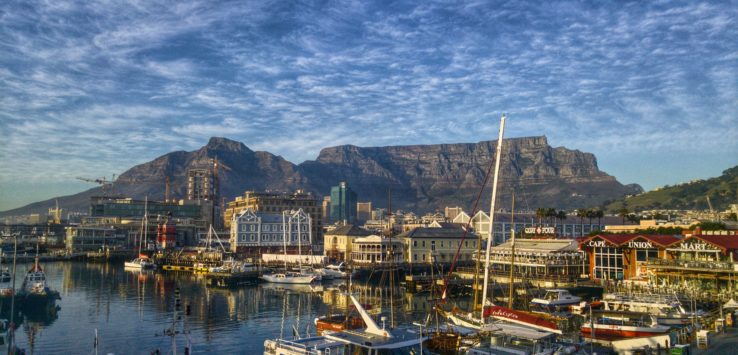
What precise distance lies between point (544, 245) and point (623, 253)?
16.6m

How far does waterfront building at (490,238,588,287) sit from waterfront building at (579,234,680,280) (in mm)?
4007

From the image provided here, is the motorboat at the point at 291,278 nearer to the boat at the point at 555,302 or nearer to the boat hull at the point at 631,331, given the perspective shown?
the boat at the point at 555,302

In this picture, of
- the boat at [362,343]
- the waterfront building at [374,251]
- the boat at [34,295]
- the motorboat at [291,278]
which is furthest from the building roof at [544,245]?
the boat at [34,295]

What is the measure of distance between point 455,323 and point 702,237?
119 ft

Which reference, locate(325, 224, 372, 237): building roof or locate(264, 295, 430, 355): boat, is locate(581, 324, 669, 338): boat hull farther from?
locate(325, 224, 372, 237): building roof

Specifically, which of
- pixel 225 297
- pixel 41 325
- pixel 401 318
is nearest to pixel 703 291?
pixel 401 318

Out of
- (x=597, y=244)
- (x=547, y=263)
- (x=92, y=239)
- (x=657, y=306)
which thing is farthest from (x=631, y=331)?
(x=92, y=239)

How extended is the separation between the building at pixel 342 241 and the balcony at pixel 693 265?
225 feet

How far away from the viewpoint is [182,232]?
193 meters

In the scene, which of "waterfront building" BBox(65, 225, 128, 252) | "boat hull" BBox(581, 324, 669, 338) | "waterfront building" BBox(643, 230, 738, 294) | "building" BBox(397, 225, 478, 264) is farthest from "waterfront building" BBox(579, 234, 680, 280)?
"waterfront building" BBox(65, 225, 128, 252)

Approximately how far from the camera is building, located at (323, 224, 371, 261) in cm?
12556

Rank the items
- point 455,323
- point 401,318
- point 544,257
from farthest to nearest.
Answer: point 544,257 → point 401,318 → point 455,323

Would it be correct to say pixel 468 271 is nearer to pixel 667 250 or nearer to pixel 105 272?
pixel 667 250

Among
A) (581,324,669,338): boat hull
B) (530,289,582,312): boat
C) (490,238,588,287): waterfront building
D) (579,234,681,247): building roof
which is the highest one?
(579,234,681,247): building roof
